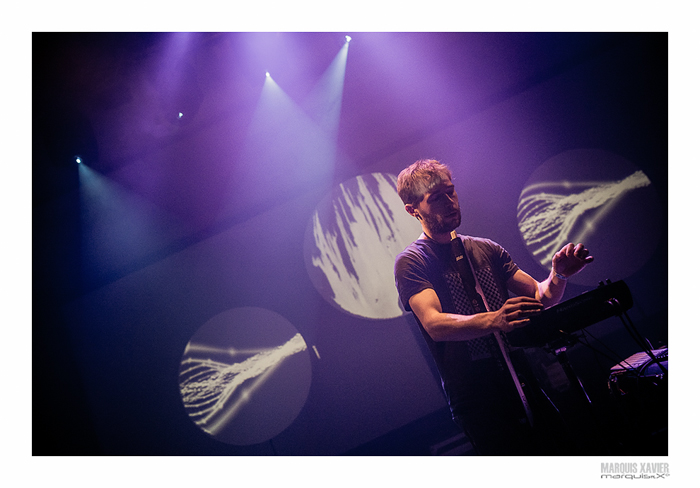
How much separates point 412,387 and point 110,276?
378cm

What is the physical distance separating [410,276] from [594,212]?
2.92 metres

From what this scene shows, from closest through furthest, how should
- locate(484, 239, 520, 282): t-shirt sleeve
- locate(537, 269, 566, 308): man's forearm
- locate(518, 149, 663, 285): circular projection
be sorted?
1. locate(537, 269, 566, 308): man's forearm
2. locate(484, 239, 520, 282): t-shirt sleeve
3. locate(518, 149, 663, 285): circular projection

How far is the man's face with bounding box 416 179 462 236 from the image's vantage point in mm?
1494

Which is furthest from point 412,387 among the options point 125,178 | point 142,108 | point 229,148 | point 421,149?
point 125,178

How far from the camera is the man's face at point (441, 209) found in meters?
1.49

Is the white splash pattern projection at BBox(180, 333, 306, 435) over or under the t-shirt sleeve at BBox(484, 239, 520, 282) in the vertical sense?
under

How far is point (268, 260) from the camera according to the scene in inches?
150

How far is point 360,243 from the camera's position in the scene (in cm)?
354

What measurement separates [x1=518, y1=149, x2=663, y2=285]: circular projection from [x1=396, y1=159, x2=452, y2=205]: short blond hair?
2241mm
